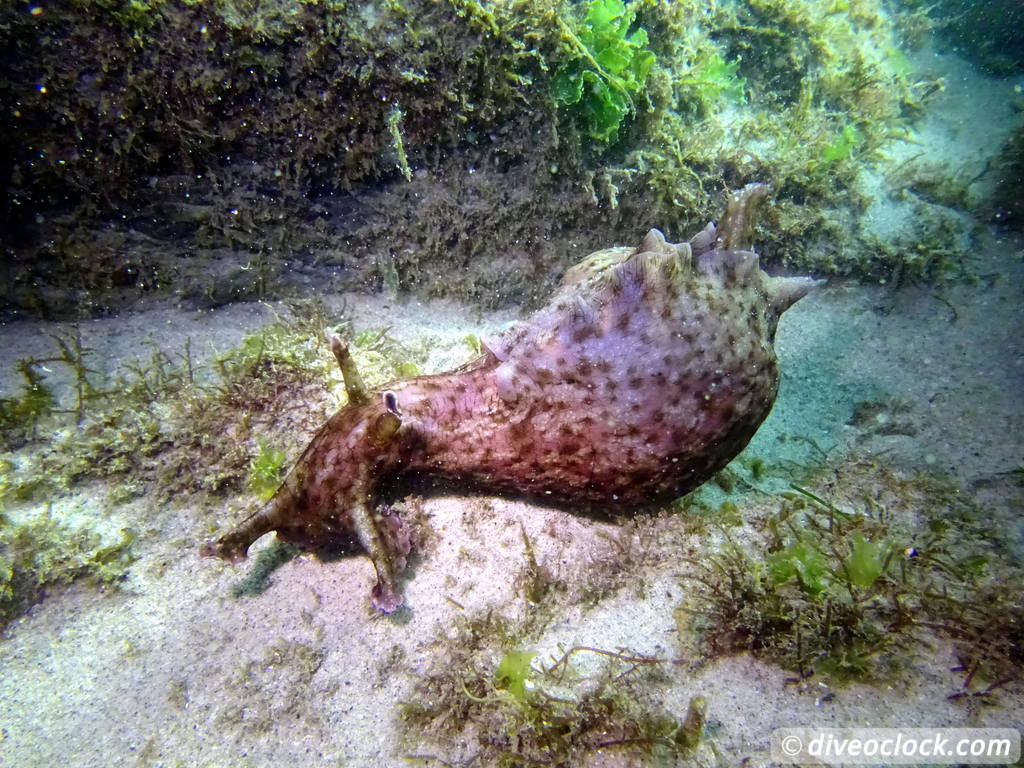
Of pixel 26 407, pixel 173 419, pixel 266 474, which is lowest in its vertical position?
pixel 266 474

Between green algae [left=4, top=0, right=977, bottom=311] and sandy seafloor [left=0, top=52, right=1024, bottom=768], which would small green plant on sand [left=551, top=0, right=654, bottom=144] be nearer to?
green algae [left=4, top=0, right=977, bottom=311]

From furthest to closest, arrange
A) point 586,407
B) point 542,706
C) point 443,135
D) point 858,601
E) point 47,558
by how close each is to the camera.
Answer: point 443,135 → point 47,558 → point 586,407 → point 858,601 → point 542,706

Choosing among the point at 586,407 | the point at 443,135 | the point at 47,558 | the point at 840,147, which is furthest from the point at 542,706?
the point at 840,147

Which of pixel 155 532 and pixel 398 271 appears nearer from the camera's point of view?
pixel 155 532

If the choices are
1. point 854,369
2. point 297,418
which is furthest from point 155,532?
point 854,369

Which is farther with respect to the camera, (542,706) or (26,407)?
(26,407)

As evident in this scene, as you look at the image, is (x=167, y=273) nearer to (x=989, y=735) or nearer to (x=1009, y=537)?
(x=989, y=735)

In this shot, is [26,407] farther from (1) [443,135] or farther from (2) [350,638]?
(1) [443,135]

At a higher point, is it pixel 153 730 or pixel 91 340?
pixel 91 340
